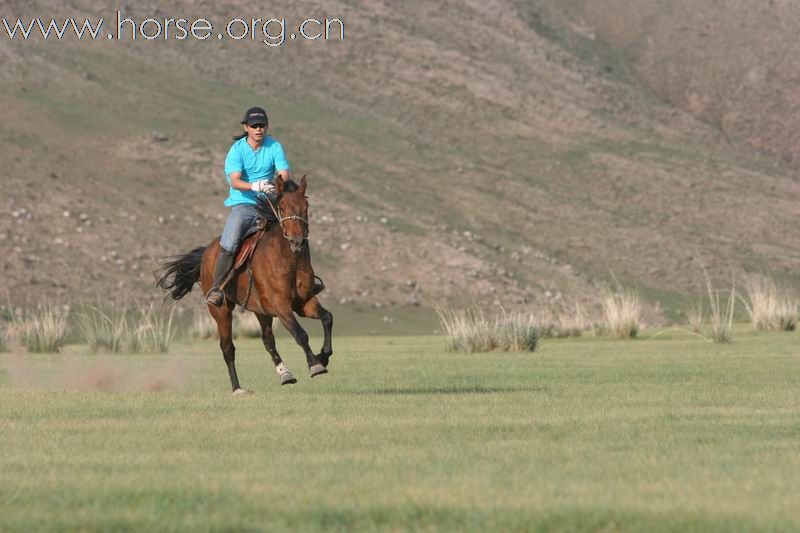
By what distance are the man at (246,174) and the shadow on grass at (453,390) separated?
75.4 inches

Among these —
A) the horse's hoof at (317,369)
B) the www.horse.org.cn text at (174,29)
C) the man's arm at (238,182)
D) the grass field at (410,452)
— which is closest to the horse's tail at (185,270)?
the grass field at (410,452)

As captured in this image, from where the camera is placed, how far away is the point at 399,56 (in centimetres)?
7831

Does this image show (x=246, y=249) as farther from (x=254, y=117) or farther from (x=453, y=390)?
(x=453, y=390)

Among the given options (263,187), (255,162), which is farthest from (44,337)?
(263,187)

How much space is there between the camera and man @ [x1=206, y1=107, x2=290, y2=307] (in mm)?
17656

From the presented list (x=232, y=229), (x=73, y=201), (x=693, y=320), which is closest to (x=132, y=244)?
(x=73, y=201)

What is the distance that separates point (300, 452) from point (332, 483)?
1826mm

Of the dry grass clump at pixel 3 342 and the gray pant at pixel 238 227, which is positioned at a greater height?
the gray pant at pixel 238 227

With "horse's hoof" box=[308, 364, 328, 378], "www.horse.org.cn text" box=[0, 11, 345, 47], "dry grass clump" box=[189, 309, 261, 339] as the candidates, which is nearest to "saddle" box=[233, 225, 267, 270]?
"horse's hoof" box=[308, 364, 328, 378]

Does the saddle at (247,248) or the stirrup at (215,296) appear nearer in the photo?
the saddle at (247,248)

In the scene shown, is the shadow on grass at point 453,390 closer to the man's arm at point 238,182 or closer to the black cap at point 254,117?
the man's arm at point 238,182

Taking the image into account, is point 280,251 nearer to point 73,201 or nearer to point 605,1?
point 73,201

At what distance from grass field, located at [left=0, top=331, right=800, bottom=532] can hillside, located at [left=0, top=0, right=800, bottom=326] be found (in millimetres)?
30708

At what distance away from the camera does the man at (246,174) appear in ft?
57.9
